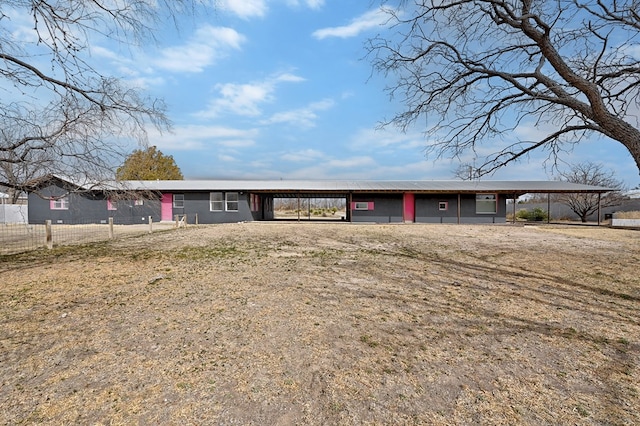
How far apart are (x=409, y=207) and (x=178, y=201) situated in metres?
15.7

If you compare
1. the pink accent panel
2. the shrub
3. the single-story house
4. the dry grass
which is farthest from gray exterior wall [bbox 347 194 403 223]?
the dry grass

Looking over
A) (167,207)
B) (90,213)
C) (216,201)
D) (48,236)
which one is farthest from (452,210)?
(90,213)

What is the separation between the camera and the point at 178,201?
69.8ft

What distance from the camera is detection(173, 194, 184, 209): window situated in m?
21.2

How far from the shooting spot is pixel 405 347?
3117 mm

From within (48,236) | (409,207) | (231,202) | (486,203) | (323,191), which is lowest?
(48,236)

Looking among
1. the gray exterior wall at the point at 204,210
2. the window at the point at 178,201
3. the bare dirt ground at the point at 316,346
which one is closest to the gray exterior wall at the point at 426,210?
the gray exterior wall at the point at 204,210

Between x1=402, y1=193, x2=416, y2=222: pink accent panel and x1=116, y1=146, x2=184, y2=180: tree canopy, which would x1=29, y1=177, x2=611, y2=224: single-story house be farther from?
x1=116, y1=146, x2=184, y2=180: tree canopy

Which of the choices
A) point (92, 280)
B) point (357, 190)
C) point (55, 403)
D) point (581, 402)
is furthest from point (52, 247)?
point (357, 190)

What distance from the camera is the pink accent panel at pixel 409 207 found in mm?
21812

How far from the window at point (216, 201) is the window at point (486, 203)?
683 inches

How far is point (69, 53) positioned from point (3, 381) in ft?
14.3

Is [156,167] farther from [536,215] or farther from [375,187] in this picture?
[536,215]

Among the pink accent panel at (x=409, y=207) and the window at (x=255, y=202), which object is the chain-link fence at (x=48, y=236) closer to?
the window at (x=255, y=202)
